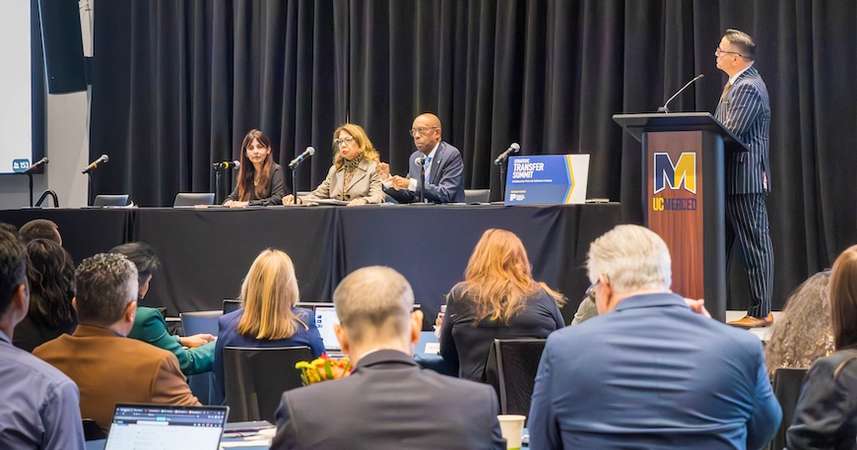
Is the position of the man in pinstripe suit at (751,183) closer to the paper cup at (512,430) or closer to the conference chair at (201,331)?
the conference chair at (201,331)

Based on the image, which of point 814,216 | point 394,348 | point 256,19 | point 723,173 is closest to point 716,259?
point 723,173

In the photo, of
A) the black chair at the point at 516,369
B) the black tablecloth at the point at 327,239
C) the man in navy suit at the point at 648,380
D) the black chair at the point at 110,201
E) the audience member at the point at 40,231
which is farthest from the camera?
the black chair at the point at 110,201

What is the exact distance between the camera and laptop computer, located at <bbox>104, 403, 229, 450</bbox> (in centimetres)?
257

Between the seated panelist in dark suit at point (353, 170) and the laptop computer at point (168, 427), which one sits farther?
the seated panelist in dark suit at point (353, 170)

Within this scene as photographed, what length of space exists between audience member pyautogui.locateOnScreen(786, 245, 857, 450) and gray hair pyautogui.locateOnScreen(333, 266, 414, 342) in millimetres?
939

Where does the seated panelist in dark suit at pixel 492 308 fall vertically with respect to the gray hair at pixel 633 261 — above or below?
below

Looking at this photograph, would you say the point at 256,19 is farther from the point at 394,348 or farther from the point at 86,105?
the point at 394,348

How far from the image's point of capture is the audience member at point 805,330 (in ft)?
11.5

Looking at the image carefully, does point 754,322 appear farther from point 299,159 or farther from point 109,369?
point 109,369

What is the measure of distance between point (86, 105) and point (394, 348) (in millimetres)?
9902

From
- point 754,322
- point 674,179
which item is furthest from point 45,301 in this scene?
point 754,322

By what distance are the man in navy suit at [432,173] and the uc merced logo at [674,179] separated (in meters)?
2.14

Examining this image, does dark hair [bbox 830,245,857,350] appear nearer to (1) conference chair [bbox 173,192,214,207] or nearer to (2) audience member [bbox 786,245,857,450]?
(2) audience member [bbox 786,245,857,450]

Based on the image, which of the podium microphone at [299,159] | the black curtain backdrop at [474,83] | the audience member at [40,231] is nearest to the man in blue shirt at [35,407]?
the audience member at [40,231]
